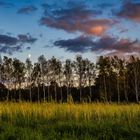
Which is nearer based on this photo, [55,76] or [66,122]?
[66,122]

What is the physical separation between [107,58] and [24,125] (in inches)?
3194

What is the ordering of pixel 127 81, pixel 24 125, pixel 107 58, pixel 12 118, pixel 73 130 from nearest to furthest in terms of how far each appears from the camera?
pixel 73 130 → pixel 24 125 → pixel 12 118 → pixel 127 81 → pixel 107 58

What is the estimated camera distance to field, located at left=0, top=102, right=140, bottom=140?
11.7m

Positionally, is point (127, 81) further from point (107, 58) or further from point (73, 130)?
point (73, 130)

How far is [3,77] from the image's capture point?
10656cm

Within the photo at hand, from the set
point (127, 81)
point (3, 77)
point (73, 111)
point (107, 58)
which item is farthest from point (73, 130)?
point (3, 77)

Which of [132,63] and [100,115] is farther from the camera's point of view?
[132,63]

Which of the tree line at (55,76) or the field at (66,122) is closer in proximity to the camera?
the field at (66,122)

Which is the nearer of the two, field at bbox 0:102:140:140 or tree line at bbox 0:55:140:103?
field at bbox 0:102:140:140

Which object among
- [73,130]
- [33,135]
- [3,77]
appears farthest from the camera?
[3,77]

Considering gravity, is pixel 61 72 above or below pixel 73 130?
above

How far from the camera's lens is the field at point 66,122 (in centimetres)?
1175

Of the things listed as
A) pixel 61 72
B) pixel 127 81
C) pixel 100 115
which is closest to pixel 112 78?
pixel 127 81

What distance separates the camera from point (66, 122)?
13.7 meters
